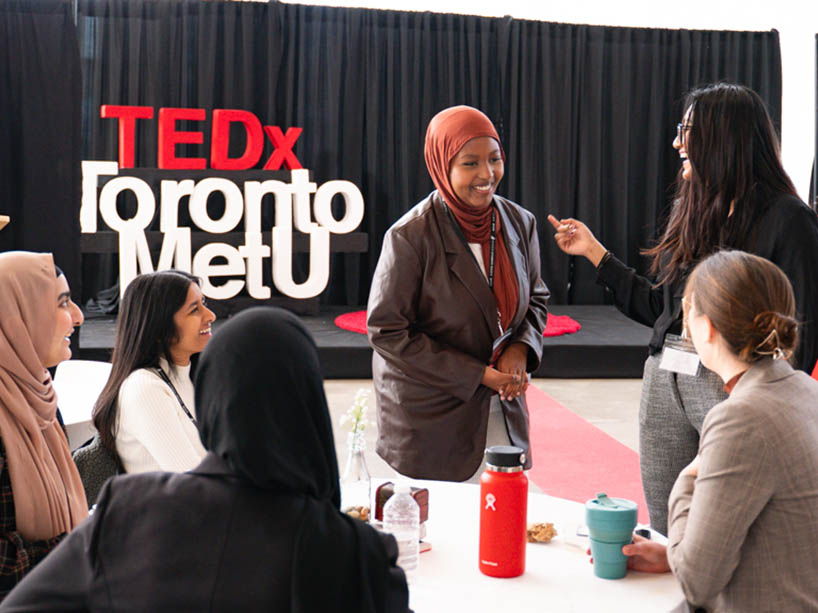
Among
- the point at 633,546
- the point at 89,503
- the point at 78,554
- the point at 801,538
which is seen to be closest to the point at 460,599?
the point at 633,546

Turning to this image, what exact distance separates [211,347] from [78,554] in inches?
10.7

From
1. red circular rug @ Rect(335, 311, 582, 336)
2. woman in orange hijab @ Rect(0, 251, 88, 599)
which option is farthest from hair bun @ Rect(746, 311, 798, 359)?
red circular rug @ Rect(335, 311, 582, 336)

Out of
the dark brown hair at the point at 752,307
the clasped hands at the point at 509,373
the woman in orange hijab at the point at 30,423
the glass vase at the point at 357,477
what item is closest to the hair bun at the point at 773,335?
the dark brown hair at the point at 752,307

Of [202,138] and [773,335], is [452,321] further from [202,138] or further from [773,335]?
[202,138]

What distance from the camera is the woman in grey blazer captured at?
1394 millimetres

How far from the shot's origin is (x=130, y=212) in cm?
770

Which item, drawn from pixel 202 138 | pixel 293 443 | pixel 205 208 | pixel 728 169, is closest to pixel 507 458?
pixel 293 443

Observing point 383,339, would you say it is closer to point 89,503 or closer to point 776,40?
point 89,503

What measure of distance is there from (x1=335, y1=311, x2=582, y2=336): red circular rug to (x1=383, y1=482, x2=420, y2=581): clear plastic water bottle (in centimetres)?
491

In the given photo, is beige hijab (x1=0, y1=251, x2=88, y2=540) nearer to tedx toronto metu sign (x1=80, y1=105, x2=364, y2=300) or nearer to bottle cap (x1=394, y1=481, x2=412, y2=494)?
bottle cap (x1=394, y1=481, x2=412, y2=494)

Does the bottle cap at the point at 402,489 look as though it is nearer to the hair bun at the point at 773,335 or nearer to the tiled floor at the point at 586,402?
the hair bun at the point at 773,335

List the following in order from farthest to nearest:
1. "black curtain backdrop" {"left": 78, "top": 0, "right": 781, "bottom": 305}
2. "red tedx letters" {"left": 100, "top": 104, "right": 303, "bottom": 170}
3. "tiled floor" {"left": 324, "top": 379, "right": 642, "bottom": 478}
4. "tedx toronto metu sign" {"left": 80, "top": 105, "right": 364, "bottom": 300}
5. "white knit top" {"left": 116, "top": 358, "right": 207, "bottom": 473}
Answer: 1. "black curtain backdrop" {"left": 78, "top": 0, "right": 781, "bottom": 305}
2. "red tedx letters" {"left": 100, "top": 104, "right": 303, "bottom": 170}
3. "tedx toronto metu sign" {"left": 80, "top": 105, "right": 364, "bottom": 300}
4. "tiled floor" {"left": 324, "top": 379, "right": 642, "bottom": 478}
5. "white knit top" {"left": 116, "top": 358, "right": 207, "bottom": 473}

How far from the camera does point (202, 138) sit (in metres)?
7.05

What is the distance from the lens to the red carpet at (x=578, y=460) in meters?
3.91
